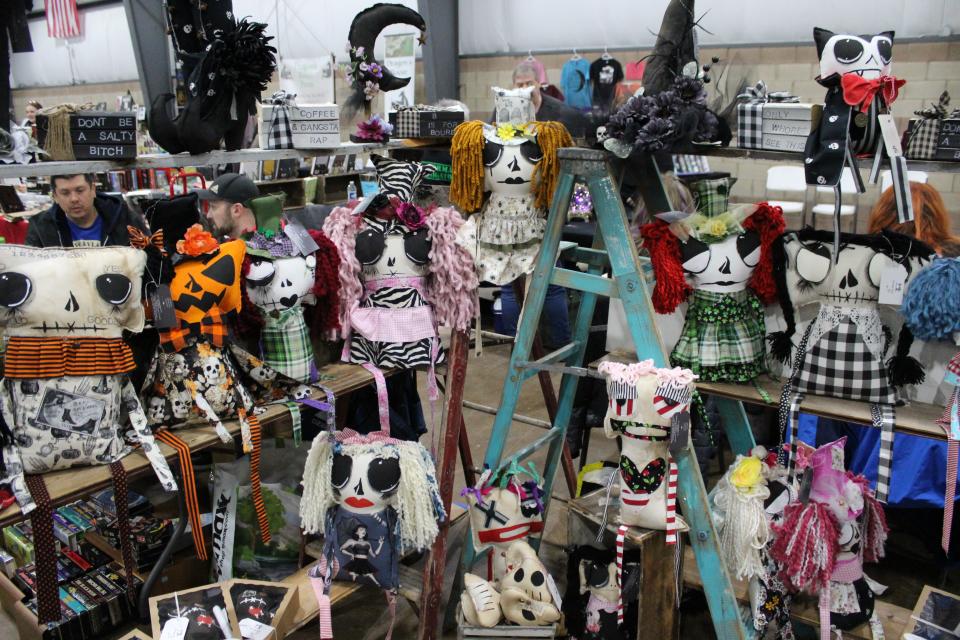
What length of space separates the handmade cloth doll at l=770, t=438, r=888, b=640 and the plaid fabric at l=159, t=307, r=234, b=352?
165 cm

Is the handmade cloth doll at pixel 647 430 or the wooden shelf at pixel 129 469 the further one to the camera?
the handmade cloth doll at pixel 647 430

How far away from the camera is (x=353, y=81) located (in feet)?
9.23

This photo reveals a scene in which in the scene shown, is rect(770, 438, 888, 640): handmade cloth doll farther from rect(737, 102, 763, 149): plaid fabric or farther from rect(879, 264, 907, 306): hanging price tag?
rect(737, 102, 763, 149): plaid fabric

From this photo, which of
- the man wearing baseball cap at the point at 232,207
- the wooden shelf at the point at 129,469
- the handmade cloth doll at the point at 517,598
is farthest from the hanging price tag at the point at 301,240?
the handmade cloth doll at the point at 517,598

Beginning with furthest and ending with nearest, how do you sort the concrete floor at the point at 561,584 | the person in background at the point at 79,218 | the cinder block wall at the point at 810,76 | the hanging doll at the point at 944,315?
the cinder block wall at the point at 810,76 → the concrete floor at the point at 561,584 → the person in background at the point at 79,218 → the hanging doll at the point at 944,315

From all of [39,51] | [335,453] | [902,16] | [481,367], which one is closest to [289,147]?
[335,453]

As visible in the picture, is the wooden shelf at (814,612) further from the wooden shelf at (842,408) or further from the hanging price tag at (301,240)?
the hanging price tag at (301,240)

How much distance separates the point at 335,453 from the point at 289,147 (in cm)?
101

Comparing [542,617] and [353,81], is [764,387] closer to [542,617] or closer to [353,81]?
[542,617]

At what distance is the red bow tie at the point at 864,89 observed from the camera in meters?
1.88

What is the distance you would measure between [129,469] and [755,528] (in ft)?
5.53

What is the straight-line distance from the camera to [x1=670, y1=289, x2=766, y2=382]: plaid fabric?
2.29m

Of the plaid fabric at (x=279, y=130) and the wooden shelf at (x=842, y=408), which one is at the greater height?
the plaid fabric at (x=279, y=130)

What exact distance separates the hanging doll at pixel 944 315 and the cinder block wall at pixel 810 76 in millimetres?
2308
